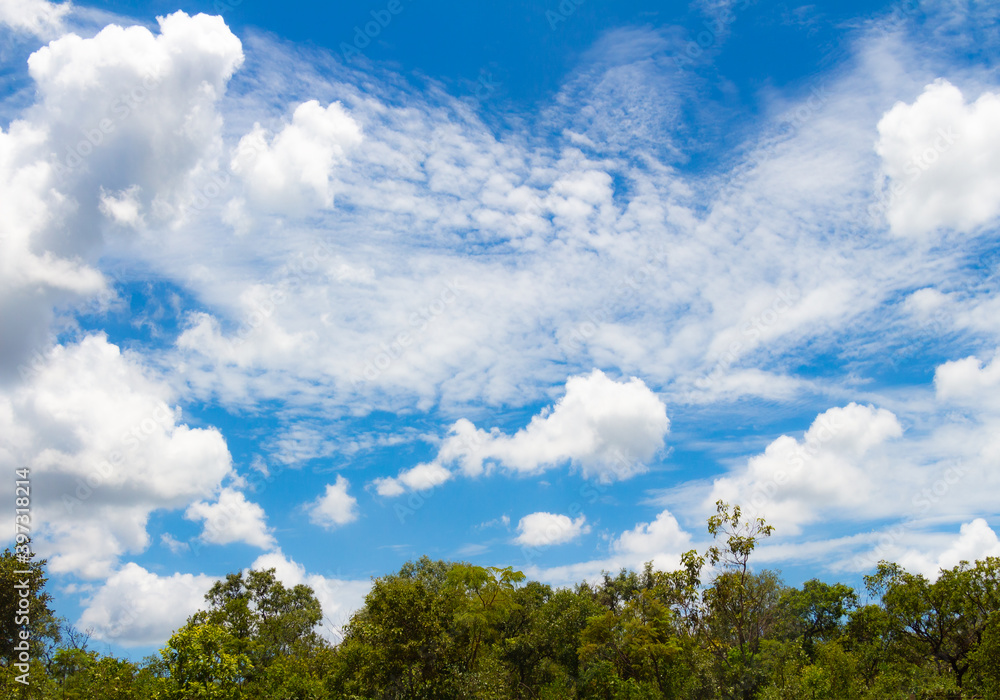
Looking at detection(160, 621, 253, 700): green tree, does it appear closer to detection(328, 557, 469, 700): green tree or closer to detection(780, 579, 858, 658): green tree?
detection(328, 557, 469, 700): green tree

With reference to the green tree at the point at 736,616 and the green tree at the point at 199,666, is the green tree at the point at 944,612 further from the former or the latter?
the green tree at the point at 199,666

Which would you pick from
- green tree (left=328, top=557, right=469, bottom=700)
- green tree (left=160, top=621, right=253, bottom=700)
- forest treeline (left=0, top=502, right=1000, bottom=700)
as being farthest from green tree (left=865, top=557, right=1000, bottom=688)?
green tree (left=160, top=621, right=253, bottom=700)

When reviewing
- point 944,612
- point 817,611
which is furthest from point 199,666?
point 817,611

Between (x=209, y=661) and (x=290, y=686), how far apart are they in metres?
18.9

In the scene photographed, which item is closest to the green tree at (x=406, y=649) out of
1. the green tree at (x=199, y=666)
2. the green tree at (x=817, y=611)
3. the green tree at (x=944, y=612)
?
the green tree at (x=199, y=666)

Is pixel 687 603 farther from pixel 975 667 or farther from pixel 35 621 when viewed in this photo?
pixel 35 621

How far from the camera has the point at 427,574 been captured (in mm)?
68750

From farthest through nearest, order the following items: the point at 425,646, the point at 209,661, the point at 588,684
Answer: the point at 588,684 → the point at 425,646 → the point at 209,661

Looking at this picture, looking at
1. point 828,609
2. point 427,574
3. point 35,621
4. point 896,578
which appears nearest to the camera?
point 896,578

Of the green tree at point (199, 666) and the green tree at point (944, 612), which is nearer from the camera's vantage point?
the green tree at point (199, 666)

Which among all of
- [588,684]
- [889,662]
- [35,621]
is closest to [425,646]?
[588,684]

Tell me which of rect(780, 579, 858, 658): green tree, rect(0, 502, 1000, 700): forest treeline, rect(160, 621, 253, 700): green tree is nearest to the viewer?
rect(160, 621, 253, 700): green tree

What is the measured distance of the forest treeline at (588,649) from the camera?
31922 millimetres

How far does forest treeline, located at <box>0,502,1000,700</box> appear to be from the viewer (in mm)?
31922
